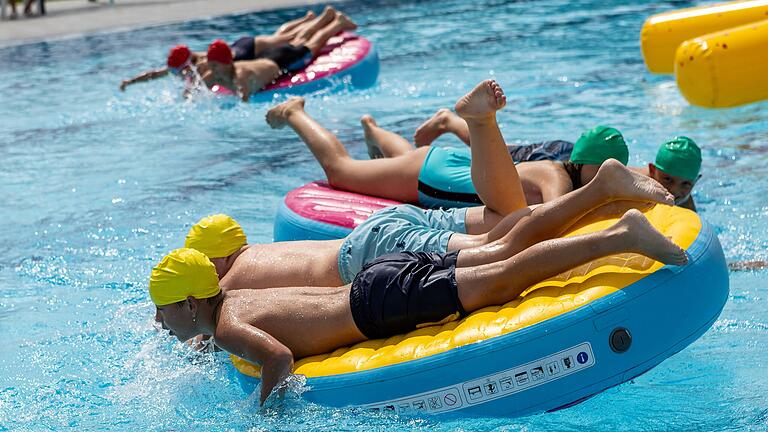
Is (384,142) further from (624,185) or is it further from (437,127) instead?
(624,185)

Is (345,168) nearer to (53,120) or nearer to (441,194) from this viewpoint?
(441,194)

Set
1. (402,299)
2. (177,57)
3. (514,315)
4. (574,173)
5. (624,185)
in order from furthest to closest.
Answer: (177,57) < (574,173) < (624,185) < (402,299) < (514,315)

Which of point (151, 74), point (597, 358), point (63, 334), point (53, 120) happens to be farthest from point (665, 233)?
point (53, 120)

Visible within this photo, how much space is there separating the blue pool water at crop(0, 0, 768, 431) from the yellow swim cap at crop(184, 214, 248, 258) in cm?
50

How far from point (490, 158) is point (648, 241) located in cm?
119

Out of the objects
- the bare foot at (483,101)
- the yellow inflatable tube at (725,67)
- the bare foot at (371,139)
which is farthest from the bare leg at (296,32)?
the bare foot at (483,101)

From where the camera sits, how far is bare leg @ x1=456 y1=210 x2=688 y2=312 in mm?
3836

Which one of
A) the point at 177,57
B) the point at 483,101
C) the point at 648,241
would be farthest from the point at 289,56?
the point at 648,241

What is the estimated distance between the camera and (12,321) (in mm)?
5715

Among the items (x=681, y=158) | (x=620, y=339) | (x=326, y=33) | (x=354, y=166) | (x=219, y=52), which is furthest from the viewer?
(x=326, y=33)

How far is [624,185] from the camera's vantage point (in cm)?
424

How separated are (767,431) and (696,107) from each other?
18.8ft

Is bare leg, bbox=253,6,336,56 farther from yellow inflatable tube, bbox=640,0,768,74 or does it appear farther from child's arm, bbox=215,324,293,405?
child's arm, bbox=215,324,293,405

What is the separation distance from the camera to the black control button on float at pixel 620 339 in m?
3.74
